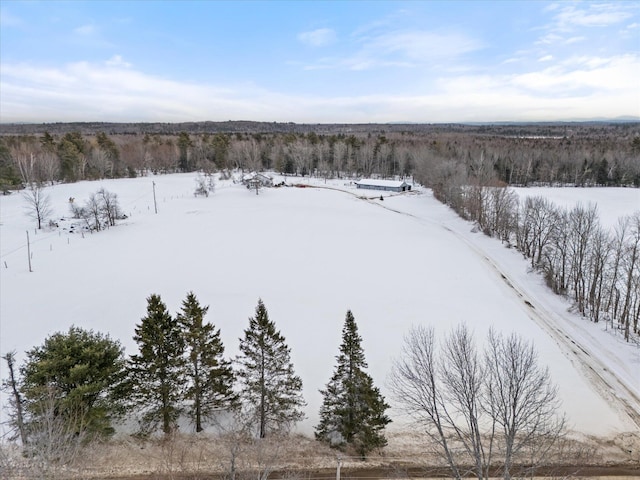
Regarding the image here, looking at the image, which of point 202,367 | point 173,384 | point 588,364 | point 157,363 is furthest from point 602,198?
point 157,363

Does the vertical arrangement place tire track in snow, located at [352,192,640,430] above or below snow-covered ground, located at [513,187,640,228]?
below

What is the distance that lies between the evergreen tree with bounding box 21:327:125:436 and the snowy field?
28.0 ft

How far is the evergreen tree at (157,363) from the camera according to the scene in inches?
600

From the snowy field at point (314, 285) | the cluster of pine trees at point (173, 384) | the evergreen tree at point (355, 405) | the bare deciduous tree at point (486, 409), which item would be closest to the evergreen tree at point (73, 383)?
the cluster of pine trees at point (173, 384)

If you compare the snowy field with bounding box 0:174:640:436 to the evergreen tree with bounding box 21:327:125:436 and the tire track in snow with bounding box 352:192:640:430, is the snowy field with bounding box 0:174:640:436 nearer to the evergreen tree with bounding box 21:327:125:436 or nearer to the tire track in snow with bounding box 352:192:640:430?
the tire track in snow with bounding box 352:192:640:430

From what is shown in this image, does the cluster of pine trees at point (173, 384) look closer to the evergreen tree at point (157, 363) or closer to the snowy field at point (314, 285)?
the evergreen tree at point (157, 363)

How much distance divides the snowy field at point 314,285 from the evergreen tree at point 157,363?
6344 millimetres

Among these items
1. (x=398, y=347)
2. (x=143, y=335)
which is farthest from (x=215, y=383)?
(x=398, y=347)

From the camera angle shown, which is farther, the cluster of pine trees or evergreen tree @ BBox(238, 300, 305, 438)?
evergreen tree @ BBox(238, 300, 305, 438)

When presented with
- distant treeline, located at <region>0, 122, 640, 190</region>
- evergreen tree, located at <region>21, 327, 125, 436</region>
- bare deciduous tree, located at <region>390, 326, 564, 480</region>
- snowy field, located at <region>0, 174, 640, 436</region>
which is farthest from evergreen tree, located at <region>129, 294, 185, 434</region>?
distant treeline, located at <region>0, 122, 640, 190</region>

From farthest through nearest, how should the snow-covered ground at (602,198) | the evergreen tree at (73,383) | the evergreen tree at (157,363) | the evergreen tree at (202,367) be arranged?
the snow-covered ground at (602,198), the evergreen tree at (202,367), the evergreen tree at (157,363), the evergreen tree at (73,383)

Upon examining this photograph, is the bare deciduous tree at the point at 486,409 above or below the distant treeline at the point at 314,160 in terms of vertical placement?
below

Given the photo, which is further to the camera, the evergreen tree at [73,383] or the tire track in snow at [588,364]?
the tire track in snow at [588,364]

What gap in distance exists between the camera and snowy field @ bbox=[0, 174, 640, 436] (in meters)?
22.8
